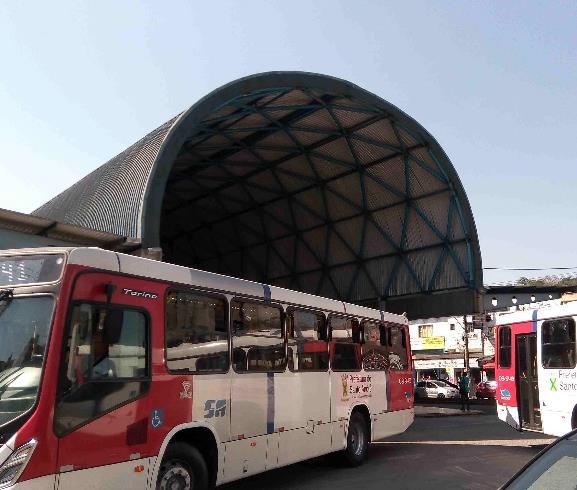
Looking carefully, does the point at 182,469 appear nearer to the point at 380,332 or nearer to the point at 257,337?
the point at 257,337

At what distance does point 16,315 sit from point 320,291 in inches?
1212

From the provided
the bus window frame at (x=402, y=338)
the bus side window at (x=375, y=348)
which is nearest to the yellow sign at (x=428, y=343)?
the bus window frame at (x=402, y=338)

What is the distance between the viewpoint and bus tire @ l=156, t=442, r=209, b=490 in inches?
279

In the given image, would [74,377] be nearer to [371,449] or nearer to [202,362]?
[202,362]

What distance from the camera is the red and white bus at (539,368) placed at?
1259 cm

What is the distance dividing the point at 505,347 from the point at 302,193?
62.9 feet

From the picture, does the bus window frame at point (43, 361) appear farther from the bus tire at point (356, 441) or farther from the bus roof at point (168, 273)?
the bus tire at point (356, 441)

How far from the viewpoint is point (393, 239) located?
3198 centimetres

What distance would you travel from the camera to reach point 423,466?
1168 cm

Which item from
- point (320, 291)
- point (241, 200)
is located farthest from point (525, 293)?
point (241, 200)

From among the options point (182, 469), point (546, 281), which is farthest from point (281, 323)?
point (546, 281)

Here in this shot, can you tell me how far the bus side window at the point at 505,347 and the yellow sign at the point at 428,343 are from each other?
4124 centimetres

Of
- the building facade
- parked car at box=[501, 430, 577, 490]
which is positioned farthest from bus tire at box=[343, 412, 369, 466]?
the building facade

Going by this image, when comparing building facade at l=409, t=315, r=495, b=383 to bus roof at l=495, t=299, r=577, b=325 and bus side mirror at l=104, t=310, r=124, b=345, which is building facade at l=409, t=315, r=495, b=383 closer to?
bus roof at l=495, t=299, r=577, b=325
